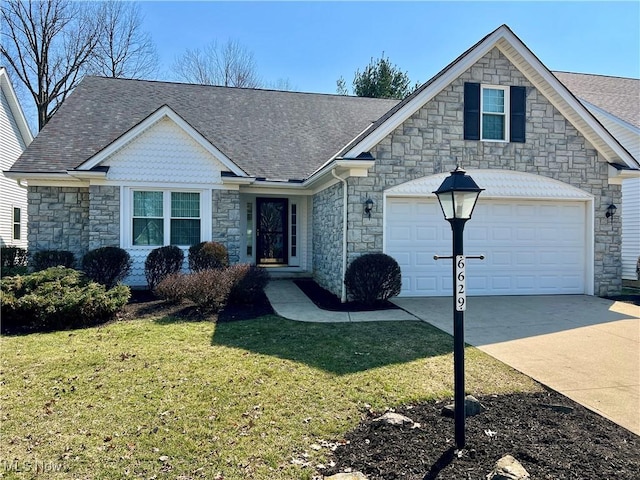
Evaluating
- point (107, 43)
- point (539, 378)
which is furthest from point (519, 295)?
point (107, 43)

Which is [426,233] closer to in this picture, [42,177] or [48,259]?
[48,259]

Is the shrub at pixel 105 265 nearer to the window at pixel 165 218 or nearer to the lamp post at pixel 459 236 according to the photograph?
the window at pixel 165 218

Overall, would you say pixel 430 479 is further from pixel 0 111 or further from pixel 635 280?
pixel 0 111

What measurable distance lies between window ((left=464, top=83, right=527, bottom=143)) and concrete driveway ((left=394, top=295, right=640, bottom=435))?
13.1 feet

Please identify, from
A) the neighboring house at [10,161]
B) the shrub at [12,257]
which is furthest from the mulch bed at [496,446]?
the neighboring house at [10,161]

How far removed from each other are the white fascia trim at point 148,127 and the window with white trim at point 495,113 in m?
6.44

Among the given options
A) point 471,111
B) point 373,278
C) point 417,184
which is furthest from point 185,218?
point 471,111

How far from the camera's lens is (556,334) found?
7141 millimetres

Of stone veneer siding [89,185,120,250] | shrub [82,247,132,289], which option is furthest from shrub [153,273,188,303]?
stone veneer siding [89,185,120,250]

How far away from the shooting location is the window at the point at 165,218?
11.7m

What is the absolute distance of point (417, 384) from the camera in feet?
15.9

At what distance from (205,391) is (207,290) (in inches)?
160

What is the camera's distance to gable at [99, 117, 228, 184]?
450 inches

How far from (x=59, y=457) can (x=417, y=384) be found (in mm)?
3502
